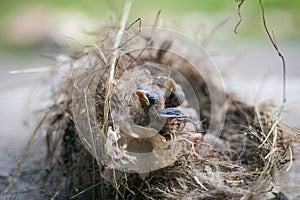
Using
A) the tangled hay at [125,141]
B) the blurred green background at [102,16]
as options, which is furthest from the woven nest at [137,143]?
the blurred green background at [102,16]

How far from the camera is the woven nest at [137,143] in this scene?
86cm

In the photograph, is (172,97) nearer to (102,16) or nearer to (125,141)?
(125,141)

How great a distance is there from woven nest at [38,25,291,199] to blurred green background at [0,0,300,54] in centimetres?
143

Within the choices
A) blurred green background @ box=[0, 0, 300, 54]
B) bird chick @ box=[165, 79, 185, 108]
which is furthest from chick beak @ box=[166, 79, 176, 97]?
blurred green background @ box=[0, 0, 300, 54]

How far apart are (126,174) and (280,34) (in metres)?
1.85

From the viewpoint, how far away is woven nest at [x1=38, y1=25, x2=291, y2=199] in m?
0.86

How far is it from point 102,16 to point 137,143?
184cm

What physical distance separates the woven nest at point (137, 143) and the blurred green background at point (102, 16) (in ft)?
4.69

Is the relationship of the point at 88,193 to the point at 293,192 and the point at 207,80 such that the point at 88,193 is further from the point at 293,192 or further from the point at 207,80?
the point at 207,80

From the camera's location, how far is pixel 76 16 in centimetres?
277

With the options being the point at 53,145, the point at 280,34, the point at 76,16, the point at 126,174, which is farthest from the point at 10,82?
the point at 280,34

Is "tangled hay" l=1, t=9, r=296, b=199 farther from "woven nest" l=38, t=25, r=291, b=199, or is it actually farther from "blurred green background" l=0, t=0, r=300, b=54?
"blurred green background" l=0, t=0, r=300, b=54

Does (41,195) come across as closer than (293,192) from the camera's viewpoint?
No

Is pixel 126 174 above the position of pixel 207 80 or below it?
below
